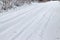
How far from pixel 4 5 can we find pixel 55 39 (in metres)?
9.46

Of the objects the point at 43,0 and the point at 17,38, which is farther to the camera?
the point at 43,0

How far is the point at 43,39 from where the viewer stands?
4586 mm

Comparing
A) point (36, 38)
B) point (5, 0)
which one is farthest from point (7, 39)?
point (5, 0)

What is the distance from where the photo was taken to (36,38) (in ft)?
15.2

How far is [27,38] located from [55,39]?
0.86 meters

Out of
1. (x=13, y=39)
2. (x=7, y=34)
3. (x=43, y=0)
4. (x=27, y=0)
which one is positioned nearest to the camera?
(x=13, y=39)

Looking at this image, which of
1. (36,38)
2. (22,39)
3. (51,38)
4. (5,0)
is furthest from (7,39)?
(5,0)

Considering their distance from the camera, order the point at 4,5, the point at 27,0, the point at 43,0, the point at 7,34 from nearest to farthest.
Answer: the point at 7,34
the point at 4,5
the point at 27,0
the point at 43,0

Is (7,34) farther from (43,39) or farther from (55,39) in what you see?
(55,39)

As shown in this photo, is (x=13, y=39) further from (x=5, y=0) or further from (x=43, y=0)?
(x=43, y=0)

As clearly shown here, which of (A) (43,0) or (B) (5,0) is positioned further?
(A) (43,0)

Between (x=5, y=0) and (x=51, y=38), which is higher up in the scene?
(x=5, y=0)

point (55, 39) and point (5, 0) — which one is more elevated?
point (5, 0)

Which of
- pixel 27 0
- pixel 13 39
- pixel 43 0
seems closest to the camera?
pixel 13 39
